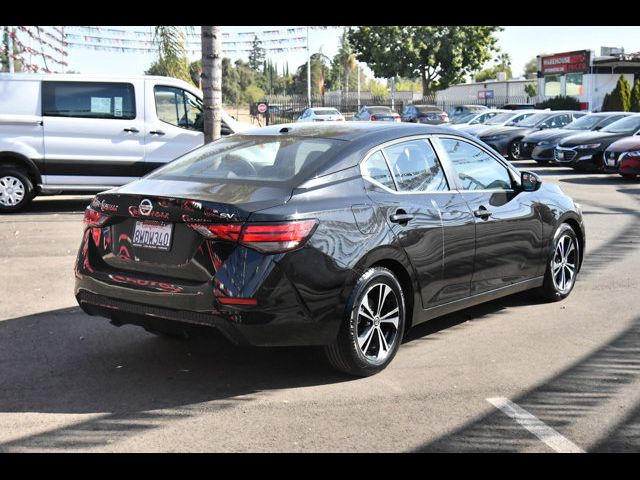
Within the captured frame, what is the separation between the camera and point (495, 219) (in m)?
→ 6.30

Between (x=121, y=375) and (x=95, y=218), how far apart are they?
100 centimetres

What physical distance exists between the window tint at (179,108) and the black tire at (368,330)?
8656 millimetres

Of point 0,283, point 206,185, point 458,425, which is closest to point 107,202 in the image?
point 206,185

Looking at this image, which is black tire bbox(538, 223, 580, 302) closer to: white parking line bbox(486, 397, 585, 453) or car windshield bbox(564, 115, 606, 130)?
white parking line bbox(486, 397, 585, 453)

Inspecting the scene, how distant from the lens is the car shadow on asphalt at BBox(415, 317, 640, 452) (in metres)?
4.12

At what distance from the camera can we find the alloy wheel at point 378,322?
16.9ft

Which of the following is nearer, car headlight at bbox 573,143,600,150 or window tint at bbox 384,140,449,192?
window tint at bbox 384,140,449,192

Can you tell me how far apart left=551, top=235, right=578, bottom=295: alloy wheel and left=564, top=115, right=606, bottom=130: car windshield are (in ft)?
52.1

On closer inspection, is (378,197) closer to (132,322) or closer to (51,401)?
(132,322)

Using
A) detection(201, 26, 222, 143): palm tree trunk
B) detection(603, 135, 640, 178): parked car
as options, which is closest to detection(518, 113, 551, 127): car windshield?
detection(603, 135, 640, 178): parked car

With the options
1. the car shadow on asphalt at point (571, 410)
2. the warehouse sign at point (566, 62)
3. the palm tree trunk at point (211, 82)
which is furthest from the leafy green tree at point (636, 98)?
the car shadow on asphalt at point (571, 410)

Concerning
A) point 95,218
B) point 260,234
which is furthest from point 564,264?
point 95,218

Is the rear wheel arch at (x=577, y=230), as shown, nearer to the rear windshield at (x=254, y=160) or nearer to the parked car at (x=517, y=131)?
the rear windshield at (x=254, y=160)

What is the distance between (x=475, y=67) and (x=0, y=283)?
5233 centimetres
